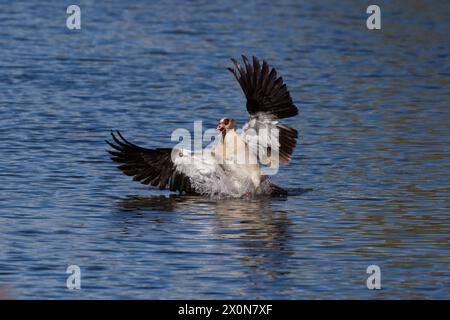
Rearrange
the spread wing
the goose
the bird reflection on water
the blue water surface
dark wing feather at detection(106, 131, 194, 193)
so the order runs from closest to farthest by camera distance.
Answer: the blue water surface < the bird reflection on water < the spread wing < the goose < dark wing feather at detection(106, 131, 194, 193)

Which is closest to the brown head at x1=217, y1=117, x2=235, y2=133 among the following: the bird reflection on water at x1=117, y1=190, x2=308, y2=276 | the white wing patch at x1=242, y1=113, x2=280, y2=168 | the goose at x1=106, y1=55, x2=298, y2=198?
the goose at x1=106, y1=55, x2=298, y2=198

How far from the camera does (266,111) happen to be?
537 inches

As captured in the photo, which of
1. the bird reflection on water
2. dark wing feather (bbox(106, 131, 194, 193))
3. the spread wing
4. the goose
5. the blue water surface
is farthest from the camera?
dark wing feather (bbox(106, 131, 194, 193))

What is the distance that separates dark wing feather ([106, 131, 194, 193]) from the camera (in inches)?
545

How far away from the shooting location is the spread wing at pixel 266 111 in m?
13.5

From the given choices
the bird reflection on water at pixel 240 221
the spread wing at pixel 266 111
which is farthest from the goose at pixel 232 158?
the bird reflection on water at pixel 240 221

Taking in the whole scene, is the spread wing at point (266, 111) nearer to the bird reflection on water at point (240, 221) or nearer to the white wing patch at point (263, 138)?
the white wing patch at point (263, 138)

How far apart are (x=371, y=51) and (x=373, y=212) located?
1098 cm

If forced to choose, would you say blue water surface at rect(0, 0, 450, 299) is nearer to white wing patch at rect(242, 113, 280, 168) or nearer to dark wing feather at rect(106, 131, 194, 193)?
dark wing feather at rect(106, 131, 194, 193)

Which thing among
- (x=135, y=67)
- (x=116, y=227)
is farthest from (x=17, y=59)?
(x=116, y=227)

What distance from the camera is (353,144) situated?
16.6m

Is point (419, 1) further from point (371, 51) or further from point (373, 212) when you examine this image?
point (373, 212)

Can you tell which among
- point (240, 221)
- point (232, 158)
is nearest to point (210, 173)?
point (232, 158)

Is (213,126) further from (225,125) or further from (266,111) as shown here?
(266,111)
